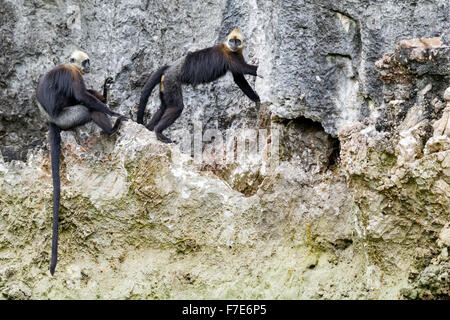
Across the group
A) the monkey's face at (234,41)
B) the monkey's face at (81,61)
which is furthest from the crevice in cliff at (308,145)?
the monkey's face at (81,61)

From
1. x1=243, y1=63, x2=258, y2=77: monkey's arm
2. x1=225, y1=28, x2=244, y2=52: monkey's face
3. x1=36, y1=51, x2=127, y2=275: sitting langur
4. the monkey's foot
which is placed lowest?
the monkey's foot

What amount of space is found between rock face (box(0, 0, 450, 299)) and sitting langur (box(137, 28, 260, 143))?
234 mm

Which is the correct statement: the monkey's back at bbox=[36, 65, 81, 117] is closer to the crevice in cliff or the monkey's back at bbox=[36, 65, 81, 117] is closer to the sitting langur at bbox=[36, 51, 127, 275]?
the sitting langur at bbox=[36, 51, 127, 275]

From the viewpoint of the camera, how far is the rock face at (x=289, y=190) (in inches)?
220

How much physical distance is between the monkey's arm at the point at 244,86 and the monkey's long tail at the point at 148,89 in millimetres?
730

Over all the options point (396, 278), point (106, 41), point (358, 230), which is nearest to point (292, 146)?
point (358, 230)

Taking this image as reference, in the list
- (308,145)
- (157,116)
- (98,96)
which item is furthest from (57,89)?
(308,145)

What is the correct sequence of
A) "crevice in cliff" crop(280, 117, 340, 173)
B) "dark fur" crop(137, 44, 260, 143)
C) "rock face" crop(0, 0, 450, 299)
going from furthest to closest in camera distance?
"dark fur" crop(137, 44, 260, 143), "crevice in cliff" crop(280, 117, 340, 173), "rock face" crop(0, 0, 450, 299)

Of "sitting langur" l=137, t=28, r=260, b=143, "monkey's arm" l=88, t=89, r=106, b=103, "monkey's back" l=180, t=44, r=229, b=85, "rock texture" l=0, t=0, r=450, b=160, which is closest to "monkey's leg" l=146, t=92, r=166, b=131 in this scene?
"sitting langur" l=137, t=28, r=260, b=143

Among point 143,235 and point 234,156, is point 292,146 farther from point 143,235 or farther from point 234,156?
point 143,235

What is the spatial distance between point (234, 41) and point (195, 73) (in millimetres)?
512

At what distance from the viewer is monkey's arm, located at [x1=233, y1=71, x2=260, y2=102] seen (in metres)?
8.11

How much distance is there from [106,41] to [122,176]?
97.5 inches

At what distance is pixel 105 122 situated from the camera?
682 centimetres
